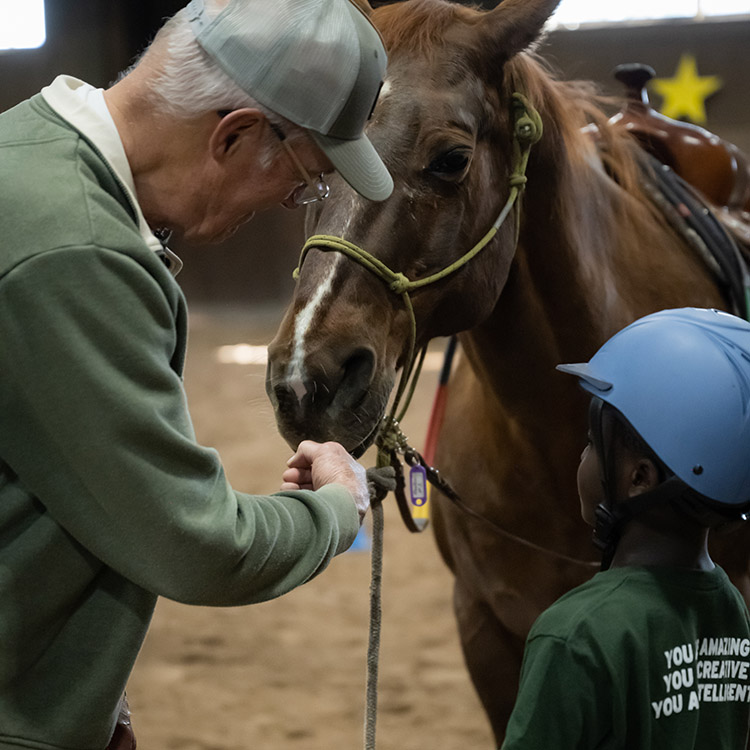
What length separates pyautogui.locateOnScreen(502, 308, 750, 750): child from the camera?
97 cm

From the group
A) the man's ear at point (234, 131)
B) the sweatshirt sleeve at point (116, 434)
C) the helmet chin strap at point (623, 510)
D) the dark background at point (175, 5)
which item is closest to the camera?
the sweatshirt sleeve at point (116, 434)

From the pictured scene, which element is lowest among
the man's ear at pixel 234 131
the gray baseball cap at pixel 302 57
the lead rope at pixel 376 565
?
the lead rope at pixel 376 565

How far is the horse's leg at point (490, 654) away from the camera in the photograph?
1991 mm

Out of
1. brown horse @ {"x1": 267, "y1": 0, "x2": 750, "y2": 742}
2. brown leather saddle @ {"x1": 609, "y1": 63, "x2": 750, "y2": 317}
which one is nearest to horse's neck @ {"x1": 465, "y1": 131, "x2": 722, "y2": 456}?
brown horse @ {"x1": 267, "y1": 0, "x2": 750, "y2": 742}

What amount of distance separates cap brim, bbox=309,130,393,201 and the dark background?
5.82m

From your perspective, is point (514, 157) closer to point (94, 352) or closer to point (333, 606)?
point (94, 352)

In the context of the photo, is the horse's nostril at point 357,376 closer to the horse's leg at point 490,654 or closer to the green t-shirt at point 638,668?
the green t-shirt at point 638,668

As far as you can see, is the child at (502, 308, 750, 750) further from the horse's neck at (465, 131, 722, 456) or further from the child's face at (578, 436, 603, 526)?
the horse's neck at (465, 131, 722, 456)

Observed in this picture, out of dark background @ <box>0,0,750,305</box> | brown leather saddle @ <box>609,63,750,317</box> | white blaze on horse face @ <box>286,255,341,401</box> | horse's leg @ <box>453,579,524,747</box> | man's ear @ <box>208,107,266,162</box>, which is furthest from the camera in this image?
dark background @ <box>0,0,750,305</box>

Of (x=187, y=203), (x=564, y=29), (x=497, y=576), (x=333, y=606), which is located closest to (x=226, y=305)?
(x=564, y=29)

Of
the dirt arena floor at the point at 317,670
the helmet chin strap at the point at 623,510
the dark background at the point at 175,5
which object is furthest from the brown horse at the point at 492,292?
the dark background at the point at 175,5

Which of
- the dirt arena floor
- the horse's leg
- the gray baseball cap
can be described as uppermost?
the gray baseball cap

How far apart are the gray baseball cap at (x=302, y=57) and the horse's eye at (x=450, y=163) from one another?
45 centimetres

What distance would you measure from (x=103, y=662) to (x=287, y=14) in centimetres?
63
